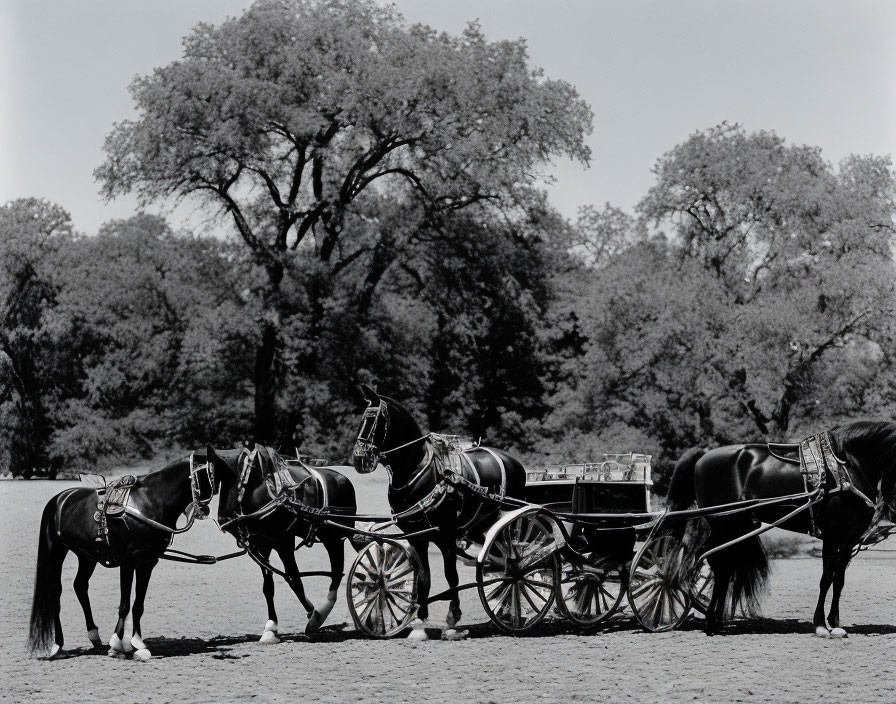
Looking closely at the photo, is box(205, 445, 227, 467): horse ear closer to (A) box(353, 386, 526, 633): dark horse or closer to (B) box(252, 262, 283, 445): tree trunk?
(A) box(353, 386, 526, 633): dark horse

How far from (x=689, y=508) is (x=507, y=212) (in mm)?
21397

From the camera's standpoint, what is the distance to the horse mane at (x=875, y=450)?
9914 mm

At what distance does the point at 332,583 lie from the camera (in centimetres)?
1074

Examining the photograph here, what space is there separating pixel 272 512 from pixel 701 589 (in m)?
4.41

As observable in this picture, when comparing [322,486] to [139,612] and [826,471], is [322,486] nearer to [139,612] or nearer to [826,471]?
[139,612]

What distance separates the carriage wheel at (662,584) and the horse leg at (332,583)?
289cm

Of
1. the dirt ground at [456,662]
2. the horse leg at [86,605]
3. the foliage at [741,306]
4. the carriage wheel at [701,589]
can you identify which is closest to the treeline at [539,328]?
the foliage at [741,306]

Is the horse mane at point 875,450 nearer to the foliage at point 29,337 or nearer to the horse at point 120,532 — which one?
the horse at point 120,532

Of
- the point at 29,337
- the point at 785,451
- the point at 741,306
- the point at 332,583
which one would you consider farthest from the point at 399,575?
the point at 29,337

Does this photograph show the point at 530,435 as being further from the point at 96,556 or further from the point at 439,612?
the point at 96,556

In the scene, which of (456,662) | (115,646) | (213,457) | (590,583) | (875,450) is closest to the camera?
(456,662)

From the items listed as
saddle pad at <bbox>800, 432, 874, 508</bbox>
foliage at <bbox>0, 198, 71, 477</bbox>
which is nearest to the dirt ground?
saddle pad at <bbox>800, 432, 874, 508</bbox>

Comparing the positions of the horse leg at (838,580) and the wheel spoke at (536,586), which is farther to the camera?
the wheel spoke at (536,586)

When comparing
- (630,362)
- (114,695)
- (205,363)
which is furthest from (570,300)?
(114,695)
